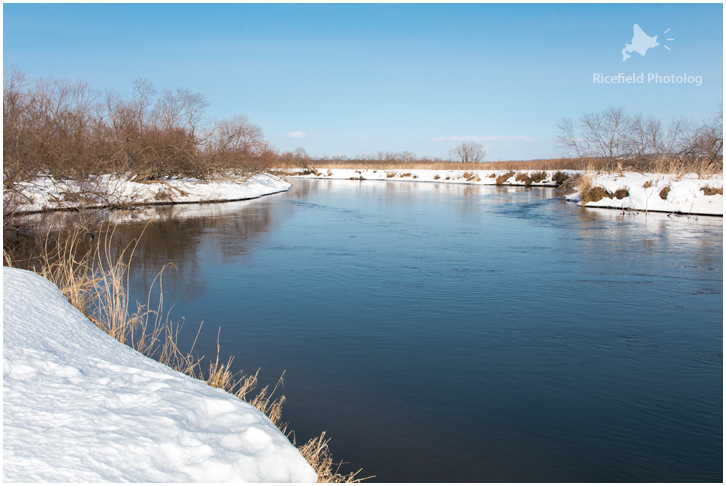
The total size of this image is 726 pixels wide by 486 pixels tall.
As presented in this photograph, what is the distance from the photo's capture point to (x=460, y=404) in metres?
4.82

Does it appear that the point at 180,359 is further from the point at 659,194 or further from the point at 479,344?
the point at 659,194

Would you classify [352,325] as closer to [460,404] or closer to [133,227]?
[460,404]

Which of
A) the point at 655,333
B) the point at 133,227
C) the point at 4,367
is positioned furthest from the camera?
the point at 133,227

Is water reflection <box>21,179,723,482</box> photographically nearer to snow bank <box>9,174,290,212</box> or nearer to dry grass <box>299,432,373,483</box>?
dry grass <box>299,432,373,483</box>

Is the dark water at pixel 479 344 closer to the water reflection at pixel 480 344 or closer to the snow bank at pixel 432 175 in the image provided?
the water reflection at pixel 480 344

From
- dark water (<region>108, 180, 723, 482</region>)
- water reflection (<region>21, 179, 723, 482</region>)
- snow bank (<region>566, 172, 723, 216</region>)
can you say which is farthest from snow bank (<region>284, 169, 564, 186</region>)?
water reflection (<region>21, 179, 723, 482</region>)

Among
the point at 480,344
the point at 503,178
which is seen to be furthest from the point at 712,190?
the point at 503,178

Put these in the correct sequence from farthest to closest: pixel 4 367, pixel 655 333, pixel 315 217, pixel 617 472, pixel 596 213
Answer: pixel 596 213
pixel 315 217
pixel 655 333
pixel 617 472
pixel 4 367

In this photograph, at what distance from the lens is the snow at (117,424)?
273cm

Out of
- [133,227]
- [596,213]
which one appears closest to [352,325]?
[133,227]

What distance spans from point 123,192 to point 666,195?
2284cm

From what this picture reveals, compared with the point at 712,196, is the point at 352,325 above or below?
below

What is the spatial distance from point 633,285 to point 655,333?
8.69 feet

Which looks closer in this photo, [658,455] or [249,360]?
[658,455]
